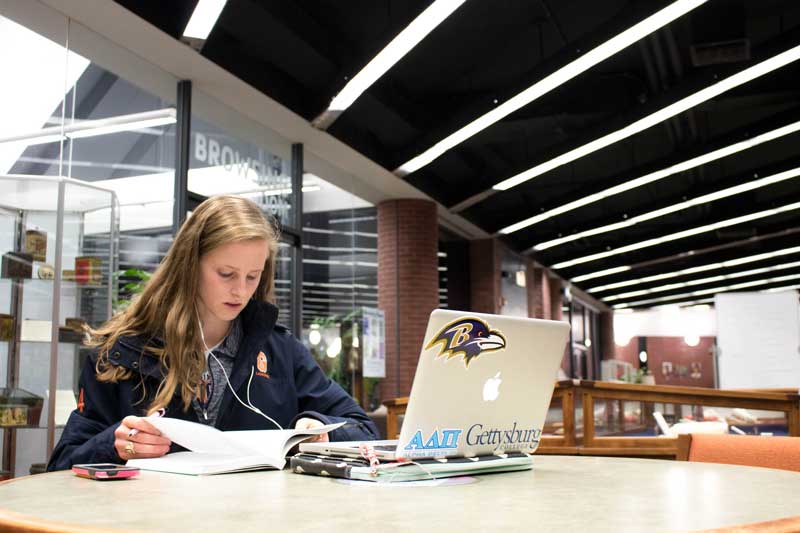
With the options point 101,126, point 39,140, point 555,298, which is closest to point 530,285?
point 555,298

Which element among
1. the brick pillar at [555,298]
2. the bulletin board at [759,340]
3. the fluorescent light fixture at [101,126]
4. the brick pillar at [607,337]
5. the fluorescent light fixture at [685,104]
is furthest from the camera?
the brick pillar at [607,337]

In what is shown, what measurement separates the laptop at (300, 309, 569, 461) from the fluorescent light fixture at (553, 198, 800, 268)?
10615 millimetres

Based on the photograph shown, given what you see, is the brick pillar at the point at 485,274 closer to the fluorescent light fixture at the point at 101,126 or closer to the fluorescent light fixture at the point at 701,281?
the fluorescent light fixture at the point at 701,281

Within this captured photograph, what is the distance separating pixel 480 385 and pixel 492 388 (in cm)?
4

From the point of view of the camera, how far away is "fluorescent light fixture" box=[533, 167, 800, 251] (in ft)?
30.9

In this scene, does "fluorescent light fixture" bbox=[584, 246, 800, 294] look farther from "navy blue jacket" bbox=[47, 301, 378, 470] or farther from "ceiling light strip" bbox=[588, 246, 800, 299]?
"navy blue jacket" bbox=[47, 301, 378, 470]

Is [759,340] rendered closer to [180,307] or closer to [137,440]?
[180,307]

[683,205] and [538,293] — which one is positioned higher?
[683,205]

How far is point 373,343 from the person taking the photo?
958 cm

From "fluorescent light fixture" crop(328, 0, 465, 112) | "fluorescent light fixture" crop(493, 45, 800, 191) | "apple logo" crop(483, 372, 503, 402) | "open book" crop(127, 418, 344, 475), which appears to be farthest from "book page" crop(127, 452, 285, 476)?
"fluorescent light fixture" crop(493, 45, 800, 191)

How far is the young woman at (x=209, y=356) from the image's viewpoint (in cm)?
185

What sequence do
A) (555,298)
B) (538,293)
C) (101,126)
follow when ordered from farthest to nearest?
(555,298) → (538,293) → (101,126)

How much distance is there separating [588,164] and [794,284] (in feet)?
31.6

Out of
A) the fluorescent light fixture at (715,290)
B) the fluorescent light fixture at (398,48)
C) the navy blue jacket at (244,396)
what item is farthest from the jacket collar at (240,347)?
the fluorescent light fixture at (715,290)
